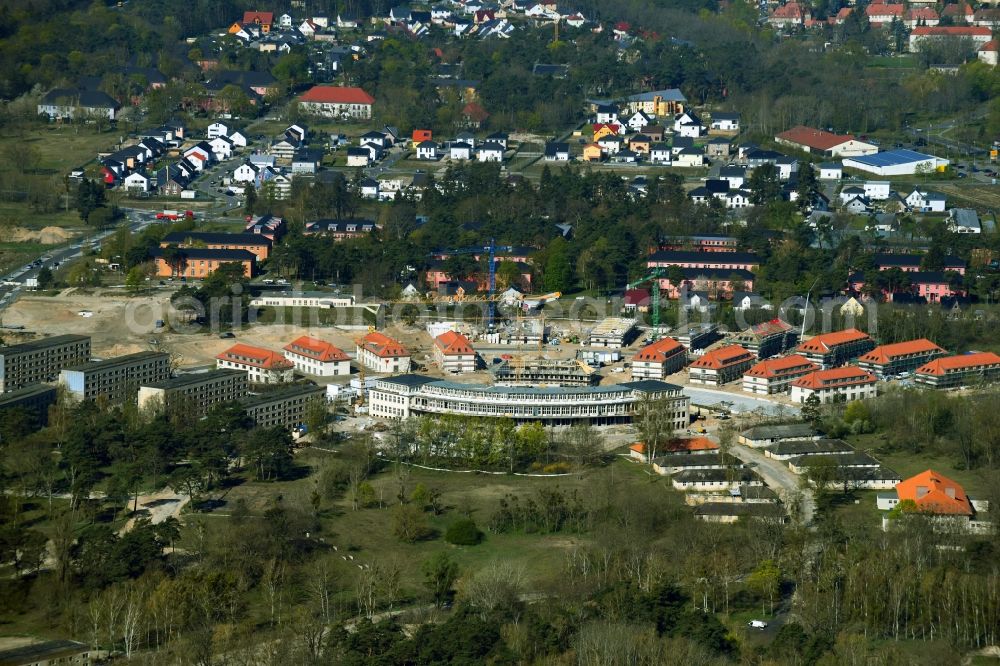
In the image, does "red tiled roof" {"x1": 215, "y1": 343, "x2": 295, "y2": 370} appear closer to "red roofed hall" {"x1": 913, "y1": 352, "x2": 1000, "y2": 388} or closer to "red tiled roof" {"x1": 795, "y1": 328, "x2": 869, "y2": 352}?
"red tiled roof" {"x1": 795, "y1": 328, "x2": 869, "y2": 352}

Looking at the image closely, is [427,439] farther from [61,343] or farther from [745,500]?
[61,343]

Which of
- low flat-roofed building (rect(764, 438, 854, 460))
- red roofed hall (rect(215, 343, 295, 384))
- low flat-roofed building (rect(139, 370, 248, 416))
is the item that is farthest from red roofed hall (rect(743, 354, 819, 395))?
low flat-roofed building (rect(139, 370, 248, 416))

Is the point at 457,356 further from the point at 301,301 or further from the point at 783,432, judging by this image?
the point at 783,432

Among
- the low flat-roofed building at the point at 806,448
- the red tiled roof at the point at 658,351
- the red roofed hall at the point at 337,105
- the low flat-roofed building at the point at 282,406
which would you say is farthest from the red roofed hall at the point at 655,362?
the red roofed hall at the point at 337,105

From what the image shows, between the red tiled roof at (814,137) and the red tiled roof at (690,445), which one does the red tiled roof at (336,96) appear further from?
the red tiled roof at (690,445)

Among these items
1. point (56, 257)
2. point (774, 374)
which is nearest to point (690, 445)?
point (774, 374)

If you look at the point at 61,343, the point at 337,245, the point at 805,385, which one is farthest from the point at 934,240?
the point at 61,343
